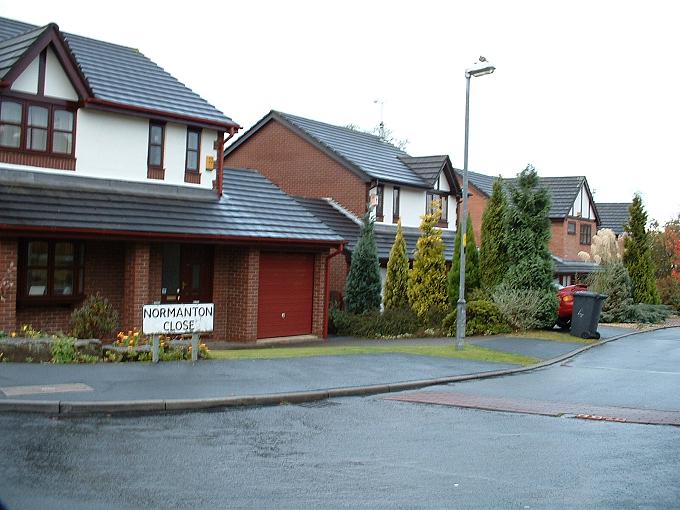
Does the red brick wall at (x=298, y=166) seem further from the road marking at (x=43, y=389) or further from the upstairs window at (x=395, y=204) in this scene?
the road marking at (x=43, y=389)

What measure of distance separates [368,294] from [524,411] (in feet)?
50.9

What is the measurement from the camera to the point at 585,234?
55344 millimetres

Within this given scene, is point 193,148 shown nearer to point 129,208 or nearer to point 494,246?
point 129,208

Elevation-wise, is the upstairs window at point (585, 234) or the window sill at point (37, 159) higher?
the upstairs window at point (585, 234)

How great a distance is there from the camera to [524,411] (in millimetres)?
12570

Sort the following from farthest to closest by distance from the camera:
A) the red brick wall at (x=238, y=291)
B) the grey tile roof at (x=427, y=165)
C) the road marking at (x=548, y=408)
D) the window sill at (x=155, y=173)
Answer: the grey tile roof at (x=427, y=165)
the red brick wall at (x=238, y=291)
the window sill at (x=155, y=173)
the road marking at (x=548, y=408)

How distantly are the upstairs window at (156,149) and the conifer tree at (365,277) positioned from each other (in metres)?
8.03

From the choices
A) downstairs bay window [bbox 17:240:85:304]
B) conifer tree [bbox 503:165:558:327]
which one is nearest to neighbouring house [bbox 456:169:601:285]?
conifer tree [bbox 503:165:558:327]

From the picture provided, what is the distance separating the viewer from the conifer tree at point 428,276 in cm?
2720

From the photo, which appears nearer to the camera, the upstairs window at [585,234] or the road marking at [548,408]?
the road marking at [548,408]

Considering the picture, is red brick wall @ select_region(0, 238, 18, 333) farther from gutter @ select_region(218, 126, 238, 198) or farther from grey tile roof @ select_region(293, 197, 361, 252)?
grey tile roof @ select_region(293, 197, 361, 252)

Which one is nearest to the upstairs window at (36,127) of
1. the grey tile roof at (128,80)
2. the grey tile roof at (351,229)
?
the grey tile roof at (128,80)

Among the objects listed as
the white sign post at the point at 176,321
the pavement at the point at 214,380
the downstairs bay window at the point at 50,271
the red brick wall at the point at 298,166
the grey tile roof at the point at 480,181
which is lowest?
the pavement at the point at 214,380

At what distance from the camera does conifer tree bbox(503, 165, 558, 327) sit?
26047 mm
